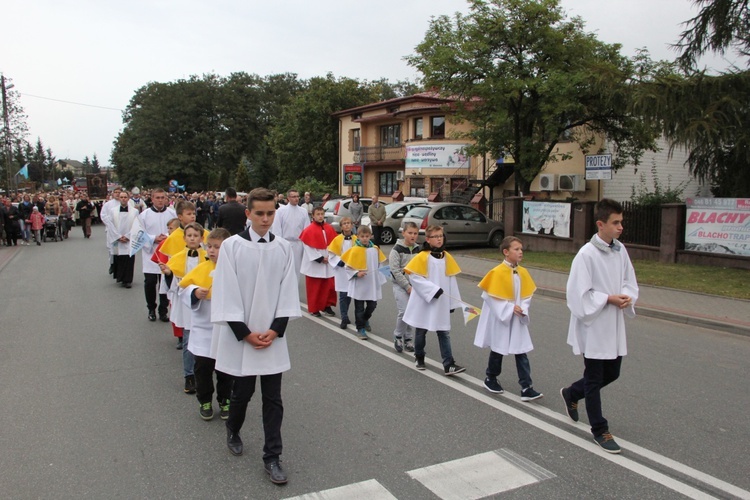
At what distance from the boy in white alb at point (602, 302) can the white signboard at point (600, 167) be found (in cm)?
1092

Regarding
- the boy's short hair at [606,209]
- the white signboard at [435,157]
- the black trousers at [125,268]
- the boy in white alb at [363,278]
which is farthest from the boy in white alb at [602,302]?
the white signboard at [435,157]

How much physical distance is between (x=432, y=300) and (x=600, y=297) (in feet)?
6.90

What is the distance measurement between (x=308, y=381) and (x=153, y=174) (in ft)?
218

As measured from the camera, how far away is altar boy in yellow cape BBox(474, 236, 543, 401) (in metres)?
5.57

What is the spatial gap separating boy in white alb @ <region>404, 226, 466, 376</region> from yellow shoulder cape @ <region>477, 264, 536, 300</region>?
69 cm

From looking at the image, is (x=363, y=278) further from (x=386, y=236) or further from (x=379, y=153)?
(x=379, y=153)

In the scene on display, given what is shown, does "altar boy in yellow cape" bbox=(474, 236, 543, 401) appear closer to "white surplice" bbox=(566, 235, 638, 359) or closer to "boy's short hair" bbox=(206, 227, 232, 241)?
"white surplice" bbox=(566, 235, 638, 359)

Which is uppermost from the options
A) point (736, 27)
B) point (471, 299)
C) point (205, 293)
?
point (736, 27)

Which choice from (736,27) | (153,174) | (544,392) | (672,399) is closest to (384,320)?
(544,392)

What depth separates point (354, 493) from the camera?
380 centimetres

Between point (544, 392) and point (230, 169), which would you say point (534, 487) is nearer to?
point (544, 392)

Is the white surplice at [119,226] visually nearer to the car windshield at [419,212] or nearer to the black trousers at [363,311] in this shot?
the black trousers at [363,311]

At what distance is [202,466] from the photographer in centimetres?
422

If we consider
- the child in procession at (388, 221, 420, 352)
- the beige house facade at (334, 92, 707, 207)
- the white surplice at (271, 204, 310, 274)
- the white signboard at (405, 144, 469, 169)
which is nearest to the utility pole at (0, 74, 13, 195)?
the beige house facade at (334, 92, 707, 207)
